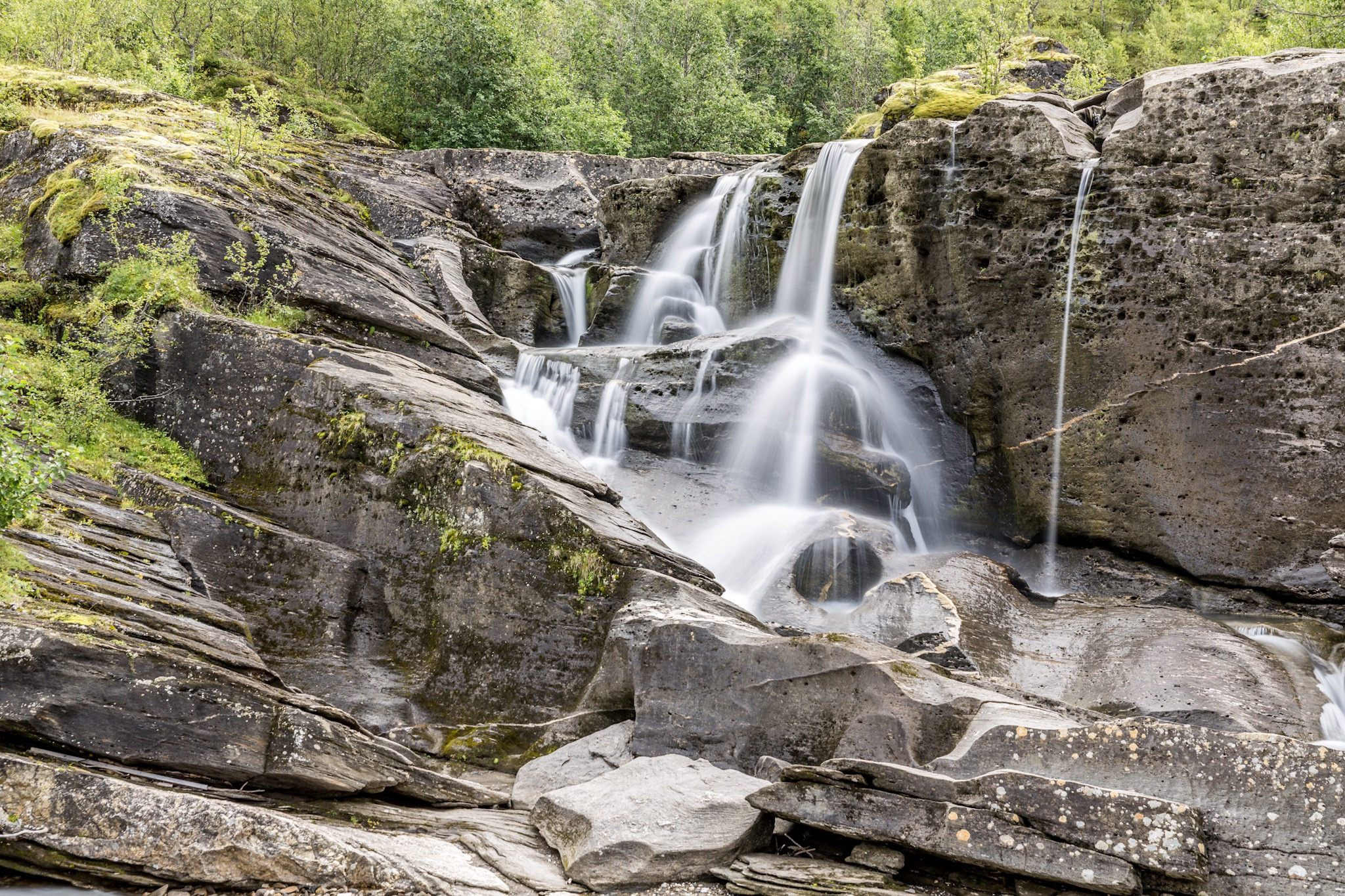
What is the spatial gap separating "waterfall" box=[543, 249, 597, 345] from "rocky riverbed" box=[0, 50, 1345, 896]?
31.6 inches

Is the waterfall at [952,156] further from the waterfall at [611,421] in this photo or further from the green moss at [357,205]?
the green moss at [357,205]

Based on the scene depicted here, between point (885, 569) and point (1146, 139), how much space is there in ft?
24.1

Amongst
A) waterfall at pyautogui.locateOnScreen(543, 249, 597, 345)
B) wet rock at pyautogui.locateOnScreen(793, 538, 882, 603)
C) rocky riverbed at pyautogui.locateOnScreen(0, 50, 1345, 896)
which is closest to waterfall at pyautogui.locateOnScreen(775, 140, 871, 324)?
rocky riverbed at pyautogui.locateOnScreen(0, 50, 1345, 896)

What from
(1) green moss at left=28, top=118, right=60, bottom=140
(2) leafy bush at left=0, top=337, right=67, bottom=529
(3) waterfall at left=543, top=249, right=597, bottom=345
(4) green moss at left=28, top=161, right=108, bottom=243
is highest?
(3) waterfall at left=543, top=249, right=597, bottom=345

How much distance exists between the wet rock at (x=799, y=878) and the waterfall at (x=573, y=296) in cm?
1434

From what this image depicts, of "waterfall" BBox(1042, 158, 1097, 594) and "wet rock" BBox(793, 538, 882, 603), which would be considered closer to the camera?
"wet rock" BBox(793, 538, 882, 603)

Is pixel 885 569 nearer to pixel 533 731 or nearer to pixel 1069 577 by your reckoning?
pixel 1069 577

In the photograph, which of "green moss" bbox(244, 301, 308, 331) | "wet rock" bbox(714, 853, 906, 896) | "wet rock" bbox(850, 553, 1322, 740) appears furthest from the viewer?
"green moss" bbox(244, 301, 308, 331)

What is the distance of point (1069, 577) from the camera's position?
1472 centimetres

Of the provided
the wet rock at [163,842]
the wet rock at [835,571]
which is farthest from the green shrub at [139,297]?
the wet rock at [835,571]

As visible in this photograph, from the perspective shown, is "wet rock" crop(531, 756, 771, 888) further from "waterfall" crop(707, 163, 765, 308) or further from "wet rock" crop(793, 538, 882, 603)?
"waterfall" crop(707, 163, 765, 308)

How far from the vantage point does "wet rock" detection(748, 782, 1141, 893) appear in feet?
20.0

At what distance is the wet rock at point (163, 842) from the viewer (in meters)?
5.61

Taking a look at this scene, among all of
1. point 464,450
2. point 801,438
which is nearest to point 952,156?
point 801,438
